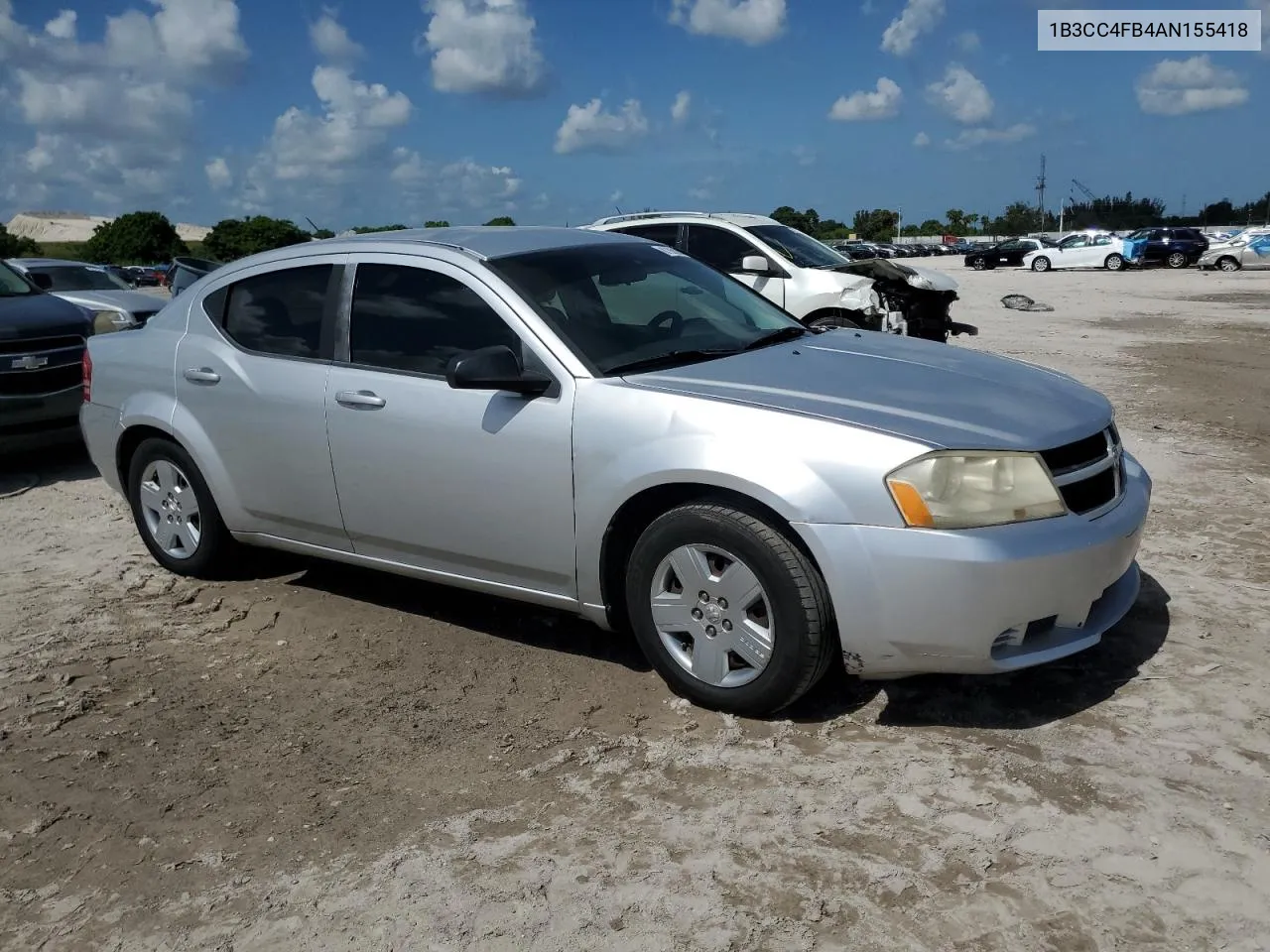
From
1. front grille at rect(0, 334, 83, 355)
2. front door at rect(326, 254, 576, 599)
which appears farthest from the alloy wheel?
front grille at rect(0, 334, 83, 355)

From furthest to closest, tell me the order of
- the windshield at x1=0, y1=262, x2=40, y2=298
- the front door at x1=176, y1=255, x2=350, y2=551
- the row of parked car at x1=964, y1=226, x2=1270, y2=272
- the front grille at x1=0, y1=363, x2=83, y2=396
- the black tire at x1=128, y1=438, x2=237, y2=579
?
the row of parked car at x1=964, y1=226, x2=1270, y2=272
the windshield at x1=0, y1=262, x2=40, y2=298
the front grille at x1=0, y1=363, x2=83, y2=396
the black tire at x1=128, y1=438, x2=237, y2=579
the front door at x1=176, y1=255, x2=350, y2=551

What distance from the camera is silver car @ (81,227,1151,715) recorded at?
3492 millimetres

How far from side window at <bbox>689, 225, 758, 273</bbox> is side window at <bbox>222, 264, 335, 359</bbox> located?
7.28 meters

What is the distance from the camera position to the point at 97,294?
37.1ft

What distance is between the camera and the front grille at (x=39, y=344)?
25.8ft

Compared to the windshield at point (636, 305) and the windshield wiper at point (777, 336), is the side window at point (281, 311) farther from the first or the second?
the windshield wiper at point (777, 336)

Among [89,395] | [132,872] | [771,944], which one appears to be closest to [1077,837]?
[771,944]

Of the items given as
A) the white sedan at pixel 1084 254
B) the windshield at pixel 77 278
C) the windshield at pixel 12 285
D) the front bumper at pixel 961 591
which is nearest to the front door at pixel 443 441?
the front bumper at pixel 961 591

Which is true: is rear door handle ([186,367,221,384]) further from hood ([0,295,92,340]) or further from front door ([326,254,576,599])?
hood ([0,295,92,340])

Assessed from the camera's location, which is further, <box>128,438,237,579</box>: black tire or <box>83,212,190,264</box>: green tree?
<box>83,212,190,264</box>: green tree

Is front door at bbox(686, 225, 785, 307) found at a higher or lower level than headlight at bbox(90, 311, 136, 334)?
higher

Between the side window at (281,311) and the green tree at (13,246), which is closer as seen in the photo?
the side window at (281,311)

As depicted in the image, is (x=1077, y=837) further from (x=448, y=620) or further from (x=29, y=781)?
(x=29, y=781)

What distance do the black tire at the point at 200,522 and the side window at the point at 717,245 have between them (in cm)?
741
